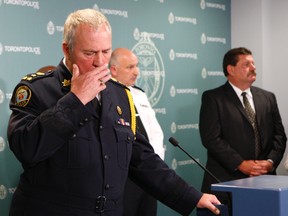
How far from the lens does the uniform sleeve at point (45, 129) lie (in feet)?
6.42

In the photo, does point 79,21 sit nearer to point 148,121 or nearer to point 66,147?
point 66,147

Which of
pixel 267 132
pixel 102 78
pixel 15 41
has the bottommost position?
pixel 267 132

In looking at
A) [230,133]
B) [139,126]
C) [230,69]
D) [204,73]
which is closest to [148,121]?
[139,126]

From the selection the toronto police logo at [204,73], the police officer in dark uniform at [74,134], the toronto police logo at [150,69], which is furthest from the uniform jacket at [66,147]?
the toronto police logo at [204,73]

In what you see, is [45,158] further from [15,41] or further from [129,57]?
[129,57]

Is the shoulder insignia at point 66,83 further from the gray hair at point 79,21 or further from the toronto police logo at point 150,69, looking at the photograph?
the toronto police logo at point 150,69

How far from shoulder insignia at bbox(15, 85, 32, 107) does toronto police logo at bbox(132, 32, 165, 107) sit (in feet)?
9.74

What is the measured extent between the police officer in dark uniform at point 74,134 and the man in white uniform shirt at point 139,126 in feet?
6.16

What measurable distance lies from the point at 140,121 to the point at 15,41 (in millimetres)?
1025

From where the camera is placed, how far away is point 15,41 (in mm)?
4027

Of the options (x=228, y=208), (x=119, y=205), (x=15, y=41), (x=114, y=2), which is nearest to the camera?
(x=228, y=208)

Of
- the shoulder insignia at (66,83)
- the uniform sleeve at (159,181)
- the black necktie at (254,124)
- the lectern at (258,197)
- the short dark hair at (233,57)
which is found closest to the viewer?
the lectern at (258,197)

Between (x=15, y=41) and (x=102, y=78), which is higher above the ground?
(x=15, y=41)

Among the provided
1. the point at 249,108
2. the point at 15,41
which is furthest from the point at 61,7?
the point at 249,108
